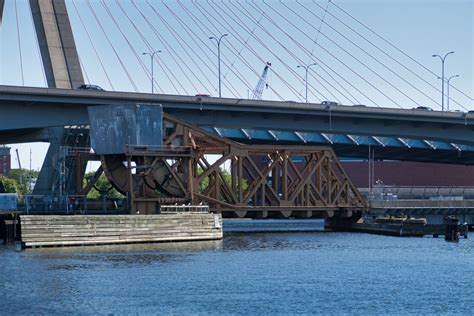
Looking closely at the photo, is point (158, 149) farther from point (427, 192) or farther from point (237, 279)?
point (427, 192)

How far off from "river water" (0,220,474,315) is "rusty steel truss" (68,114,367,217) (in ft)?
49.3

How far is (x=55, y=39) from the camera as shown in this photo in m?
104

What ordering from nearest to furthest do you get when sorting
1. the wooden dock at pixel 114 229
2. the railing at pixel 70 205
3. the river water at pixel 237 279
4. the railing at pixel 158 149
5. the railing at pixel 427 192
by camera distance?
the river water at pixel 237 279, the wooden dock at pixel 114 229, the railing at pixel 70 205, the railing at pixel 158 149, the railing at pixel 427 192

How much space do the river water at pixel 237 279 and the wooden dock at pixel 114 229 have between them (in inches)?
76.6

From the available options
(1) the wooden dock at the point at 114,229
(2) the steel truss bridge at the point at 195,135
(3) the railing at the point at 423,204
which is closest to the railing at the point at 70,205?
(2) the steel truss bridge at the point at 195,135

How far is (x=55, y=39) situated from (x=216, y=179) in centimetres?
2244

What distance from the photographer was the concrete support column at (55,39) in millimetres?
103000

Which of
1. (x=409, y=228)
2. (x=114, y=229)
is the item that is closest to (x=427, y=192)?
(x=409, y=228)

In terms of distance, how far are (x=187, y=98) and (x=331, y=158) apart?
19215 millimetres

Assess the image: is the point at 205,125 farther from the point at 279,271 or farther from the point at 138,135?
the point at 279,271

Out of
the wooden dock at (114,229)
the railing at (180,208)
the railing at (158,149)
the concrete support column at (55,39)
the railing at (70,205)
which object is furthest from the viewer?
the concrete support column at (55,39)

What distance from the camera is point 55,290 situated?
189 ft

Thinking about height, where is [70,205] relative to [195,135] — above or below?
below

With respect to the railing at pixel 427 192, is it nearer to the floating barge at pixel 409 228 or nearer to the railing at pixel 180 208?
the floating barge at pixel 409 228
